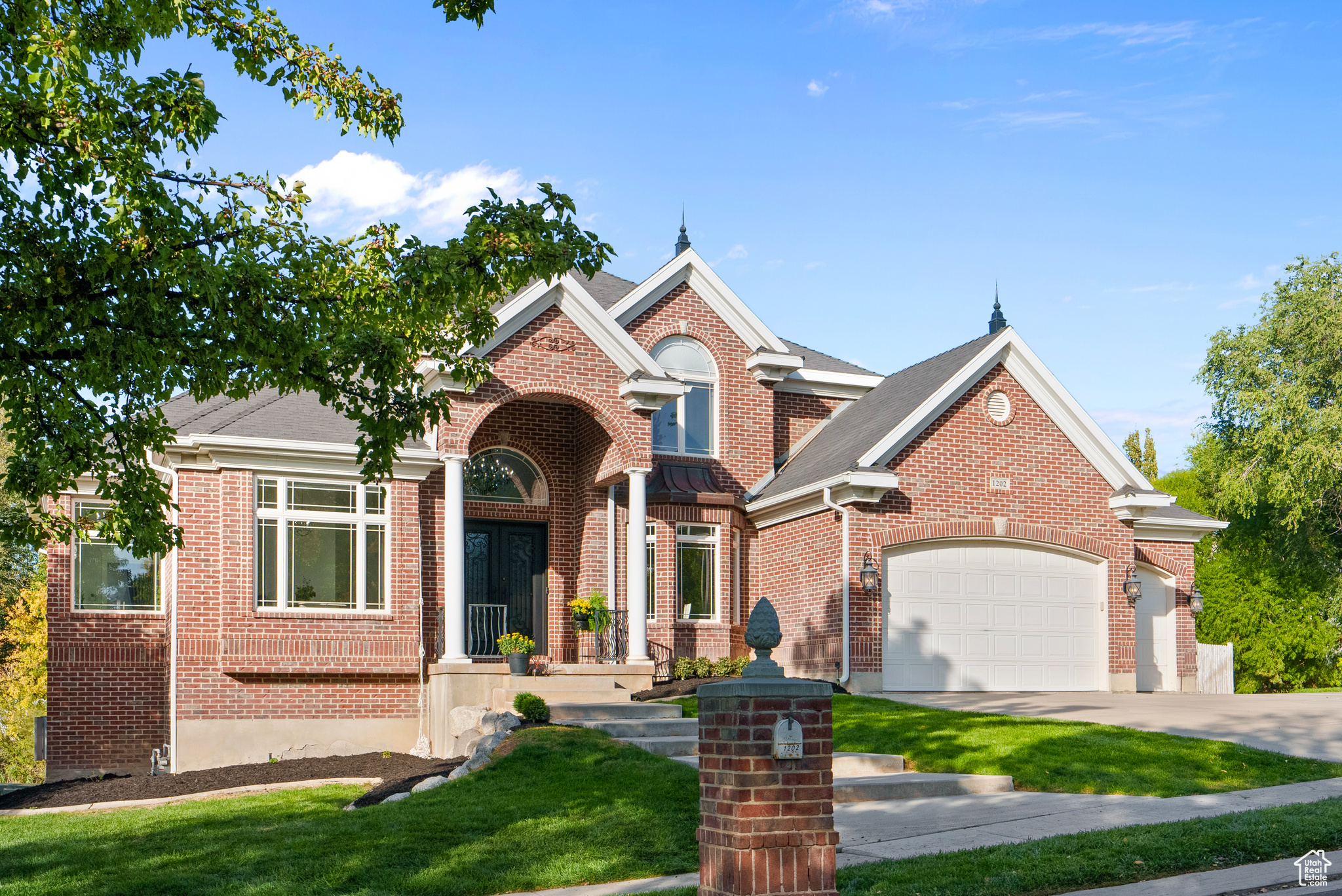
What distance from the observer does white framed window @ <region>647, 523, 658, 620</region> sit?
20875 millimetres

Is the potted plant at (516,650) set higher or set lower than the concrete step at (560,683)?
higher

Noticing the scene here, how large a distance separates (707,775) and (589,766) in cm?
527

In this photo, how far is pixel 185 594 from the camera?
1706 cm

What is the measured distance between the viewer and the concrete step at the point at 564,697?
16312mm

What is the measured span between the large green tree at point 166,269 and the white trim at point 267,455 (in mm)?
6998

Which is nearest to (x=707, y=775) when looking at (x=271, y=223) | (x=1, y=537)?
(x=271, y=223)

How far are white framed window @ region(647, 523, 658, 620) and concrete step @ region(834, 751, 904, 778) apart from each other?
790 cm

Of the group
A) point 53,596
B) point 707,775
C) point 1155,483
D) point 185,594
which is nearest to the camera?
point 707,775

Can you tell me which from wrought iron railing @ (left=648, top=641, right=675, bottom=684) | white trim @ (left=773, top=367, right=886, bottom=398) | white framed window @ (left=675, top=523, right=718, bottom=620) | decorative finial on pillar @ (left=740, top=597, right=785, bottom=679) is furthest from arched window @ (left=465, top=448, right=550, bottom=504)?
decorative finial on pillar @ (left=740, top=597, right=785, bottom=679)

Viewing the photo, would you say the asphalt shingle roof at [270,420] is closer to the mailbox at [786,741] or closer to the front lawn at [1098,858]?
the front lawn at [1098,858]

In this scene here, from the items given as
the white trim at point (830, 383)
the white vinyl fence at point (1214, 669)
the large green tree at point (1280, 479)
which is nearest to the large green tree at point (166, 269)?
the white trim at point (830, 383)

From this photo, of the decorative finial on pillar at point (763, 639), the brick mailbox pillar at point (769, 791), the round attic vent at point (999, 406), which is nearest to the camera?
the brick mailbox pillar at point (769, 791)

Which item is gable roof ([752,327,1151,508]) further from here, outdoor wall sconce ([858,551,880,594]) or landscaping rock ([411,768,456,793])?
landscaping rock ([411,768,456,793])

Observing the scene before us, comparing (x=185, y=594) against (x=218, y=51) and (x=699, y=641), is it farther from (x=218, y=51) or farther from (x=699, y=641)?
(x=218, y=51)
